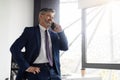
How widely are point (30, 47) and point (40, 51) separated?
0.34 feet

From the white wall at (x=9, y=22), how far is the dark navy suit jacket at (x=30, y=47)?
61.4 inches

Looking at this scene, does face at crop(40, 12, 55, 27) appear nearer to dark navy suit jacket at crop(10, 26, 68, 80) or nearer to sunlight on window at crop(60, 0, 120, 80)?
dark navy suit jacket at crop(10, 26, 68, 80)

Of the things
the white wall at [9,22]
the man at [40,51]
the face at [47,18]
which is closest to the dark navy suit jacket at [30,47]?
the man at [40,51]

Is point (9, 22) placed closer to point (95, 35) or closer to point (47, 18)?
point (95, 35)

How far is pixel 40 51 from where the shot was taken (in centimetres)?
201

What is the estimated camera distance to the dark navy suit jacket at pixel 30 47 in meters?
1.97

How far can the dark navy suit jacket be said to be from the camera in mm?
1967

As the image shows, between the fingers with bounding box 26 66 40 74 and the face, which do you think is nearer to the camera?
the fingers with bounding box 26 66 40 74

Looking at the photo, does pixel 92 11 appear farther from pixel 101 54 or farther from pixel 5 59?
pixel 5 59

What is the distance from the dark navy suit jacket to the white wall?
61.4 inches

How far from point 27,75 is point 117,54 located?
1917 millimetres

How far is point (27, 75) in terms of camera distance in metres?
2.03

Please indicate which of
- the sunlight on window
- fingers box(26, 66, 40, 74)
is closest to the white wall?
the sunlight on window

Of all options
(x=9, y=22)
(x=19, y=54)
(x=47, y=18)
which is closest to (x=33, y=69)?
(x=19, y=54)
